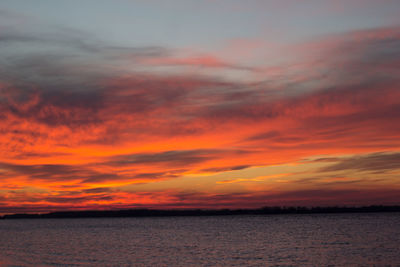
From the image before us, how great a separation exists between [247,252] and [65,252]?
101 ft

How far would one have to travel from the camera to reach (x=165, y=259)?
58438 mm

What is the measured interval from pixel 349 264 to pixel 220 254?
19.9 m

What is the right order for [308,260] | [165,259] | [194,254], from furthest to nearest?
1. [194,254]
2. [165,259]
3. [308,260]

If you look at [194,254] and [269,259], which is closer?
[269,259]

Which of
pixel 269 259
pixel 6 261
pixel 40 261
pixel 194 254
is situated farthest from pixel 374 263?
pixel 6 261

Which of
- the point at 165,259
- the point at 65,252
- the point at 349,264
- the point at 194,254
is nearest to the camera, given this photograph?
the point at 349,264

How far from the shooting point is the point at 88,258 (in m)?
62.0

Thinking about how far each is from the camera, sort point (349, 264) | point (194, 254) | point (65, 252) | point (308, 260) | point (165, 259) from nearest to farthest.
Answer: point (349, 264)
point (308, 260)
point (165, 259)
point (194, 254)
point (65, 252)

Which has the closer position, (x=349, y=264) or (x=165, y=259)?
(x=349, y=264)

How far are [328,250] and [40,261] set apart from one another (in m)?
43.4

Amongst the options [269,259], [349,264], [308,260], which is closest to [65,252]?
[269,259]

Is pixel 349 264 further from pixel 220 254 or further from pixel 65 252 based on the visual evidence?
pixel 65 252

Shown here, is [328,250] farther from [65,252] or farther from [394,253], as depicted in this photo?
[65,252]

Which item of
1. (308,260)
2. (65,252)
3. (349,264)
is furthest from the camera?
(65,252)
